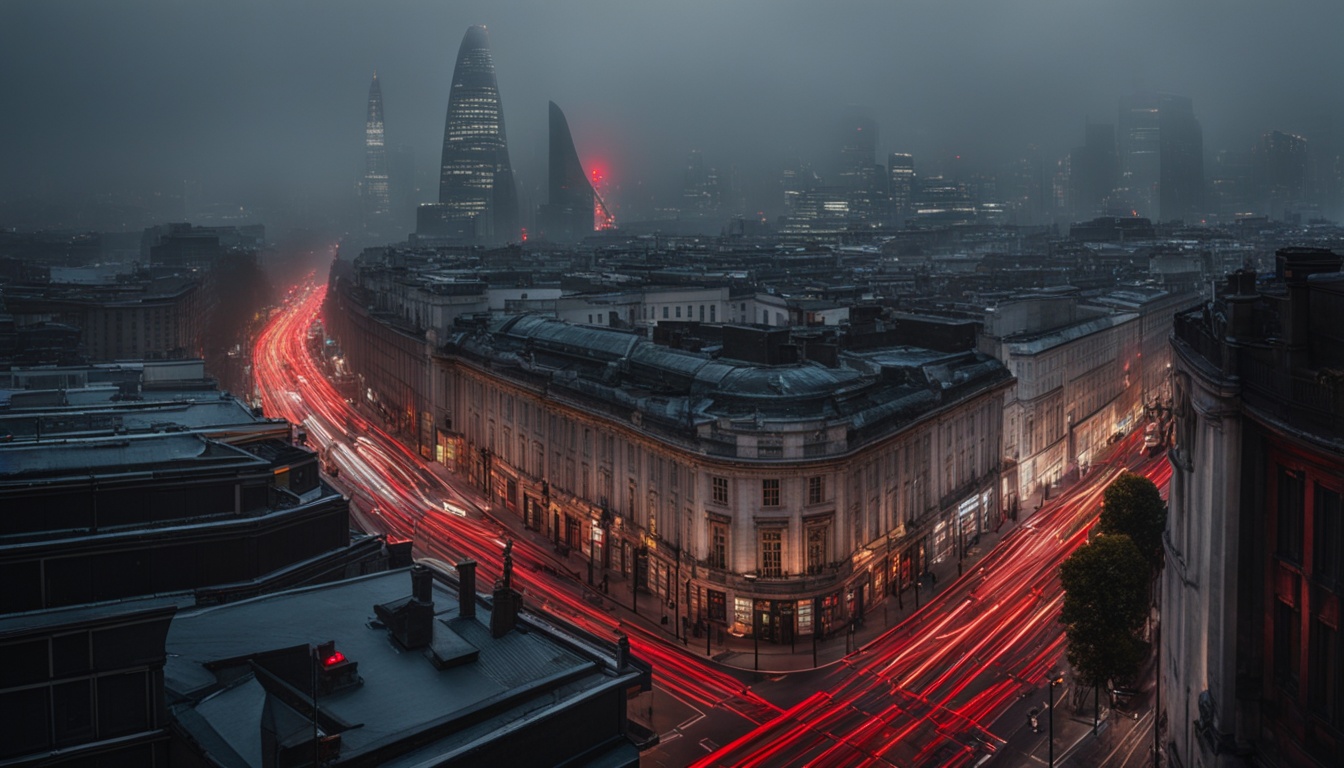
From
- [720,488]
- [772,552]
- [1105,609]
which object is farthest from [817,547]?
[1105,609]

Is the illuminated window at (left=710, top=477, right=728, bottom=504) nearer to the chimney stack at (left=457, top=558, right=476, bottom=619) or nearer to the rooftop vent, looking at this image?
the chimney stack at (left=457, top=558, right=476, bottom=619)

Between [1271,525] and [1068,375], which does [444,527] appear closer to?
[1068,375]

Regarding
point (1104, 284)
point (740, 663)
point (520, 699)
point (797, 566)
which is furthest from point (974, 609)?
point (1104, 284)

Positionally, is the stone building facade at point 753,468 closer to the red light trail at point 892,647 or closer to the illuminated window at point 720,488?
the illuminated window at point 720,488

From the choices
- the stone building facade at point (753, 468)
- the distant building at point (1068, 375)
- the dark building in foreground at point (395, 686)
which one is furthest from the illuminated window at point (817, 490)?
the distant building at point (1068, 375)

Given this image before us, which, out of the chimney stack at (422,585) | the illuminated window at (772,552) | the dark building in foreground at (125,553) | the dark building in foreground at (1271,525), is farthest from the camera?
the illuminated window at (772,552)

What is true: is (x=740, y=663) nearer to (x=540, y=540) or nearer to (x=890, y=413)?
(x=890, y=413)

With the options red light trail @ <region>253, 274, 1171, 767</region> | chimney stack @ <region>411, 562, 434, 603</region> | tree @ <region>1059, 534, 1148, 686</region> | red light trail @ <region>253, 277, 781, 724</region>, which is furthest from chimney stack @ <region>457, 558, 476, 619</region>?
tree @ <region>1059, 534, 1148, 686</region>
